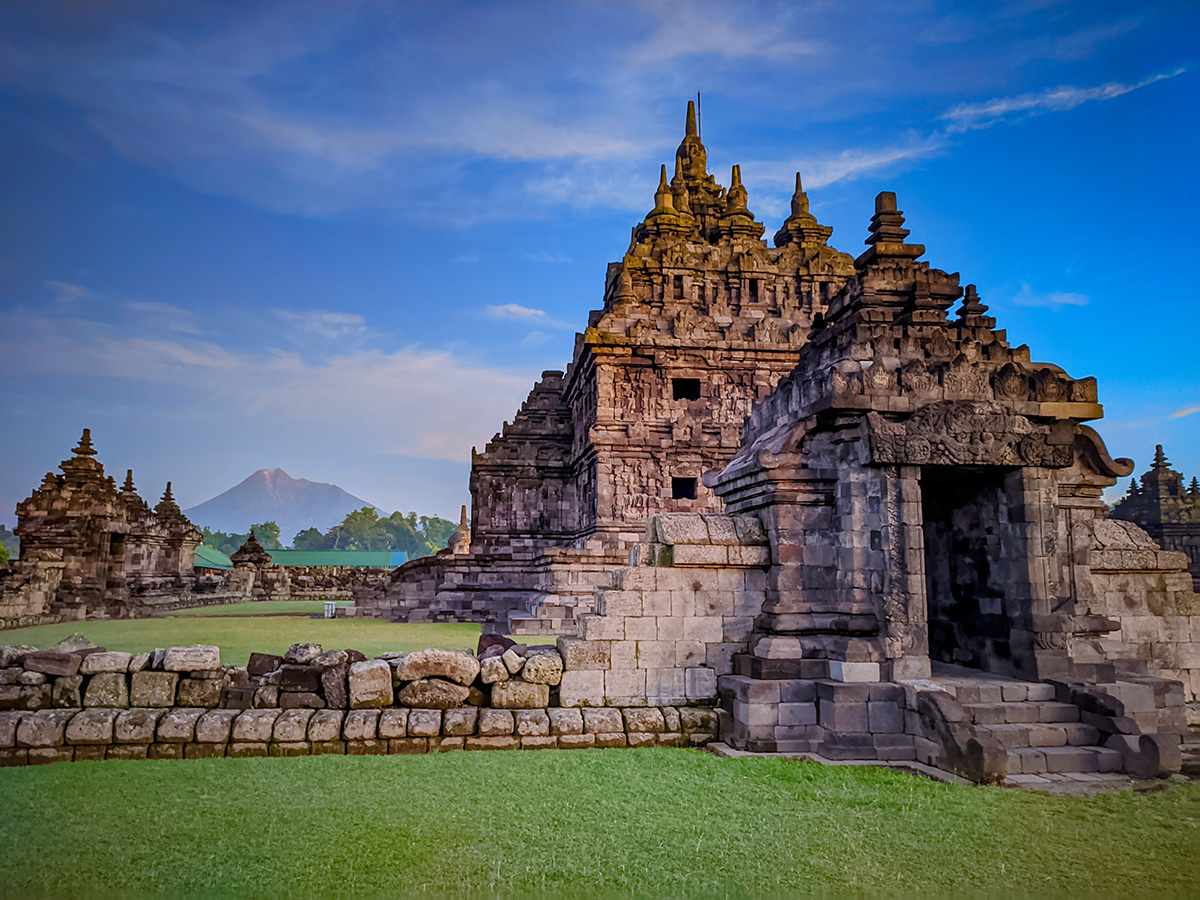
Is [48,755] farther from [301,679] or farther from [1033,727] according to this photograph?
[1033,727]

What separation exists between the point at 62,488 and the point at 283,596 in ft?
38.0

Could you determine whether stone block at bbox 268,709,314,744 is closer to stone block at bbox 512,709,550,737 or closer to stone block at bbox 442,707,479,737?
stone block at bbox 442,707,479,737

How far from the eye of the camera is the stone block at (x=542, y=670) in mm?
7137

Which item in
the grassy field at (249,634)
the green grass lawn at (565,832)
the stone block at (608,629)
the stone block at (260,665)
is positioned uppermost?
the stone block at (608,629)

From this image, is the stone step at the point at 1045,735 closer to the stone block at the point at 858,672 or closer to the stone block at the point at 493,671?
the stone block at the point at 858,672

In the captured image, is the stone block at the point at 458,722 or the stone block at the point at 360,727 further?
the stone block at the point at 458,722

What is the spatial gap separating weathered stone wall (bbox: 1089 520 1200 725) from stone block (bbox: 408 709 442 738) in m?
7.18

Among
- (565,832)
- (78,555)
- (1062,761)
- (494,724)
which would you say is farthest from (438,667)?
(78,555)

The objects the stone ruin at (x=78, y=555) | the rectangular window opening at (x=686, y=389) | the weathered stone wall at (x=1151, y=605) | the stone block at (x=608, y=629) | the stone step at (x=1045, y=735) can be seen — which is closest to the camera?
the stone step at (x=1045, y=735)

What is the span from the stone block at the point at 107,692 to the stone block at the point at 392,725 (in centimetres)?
226

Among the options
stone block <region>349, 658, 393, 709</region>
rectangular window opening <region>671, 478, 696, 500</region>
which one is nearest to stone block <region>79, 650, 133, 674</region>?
stone block <region>349, 658, 393, 709</region>

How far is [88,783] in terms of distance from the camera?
570cm

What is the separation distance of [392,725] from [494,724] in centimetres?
87

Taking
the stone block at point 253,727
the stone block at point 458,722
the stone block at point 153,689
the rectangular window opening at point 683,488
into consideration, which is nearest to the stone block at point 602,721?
the stone block at point 458,722
